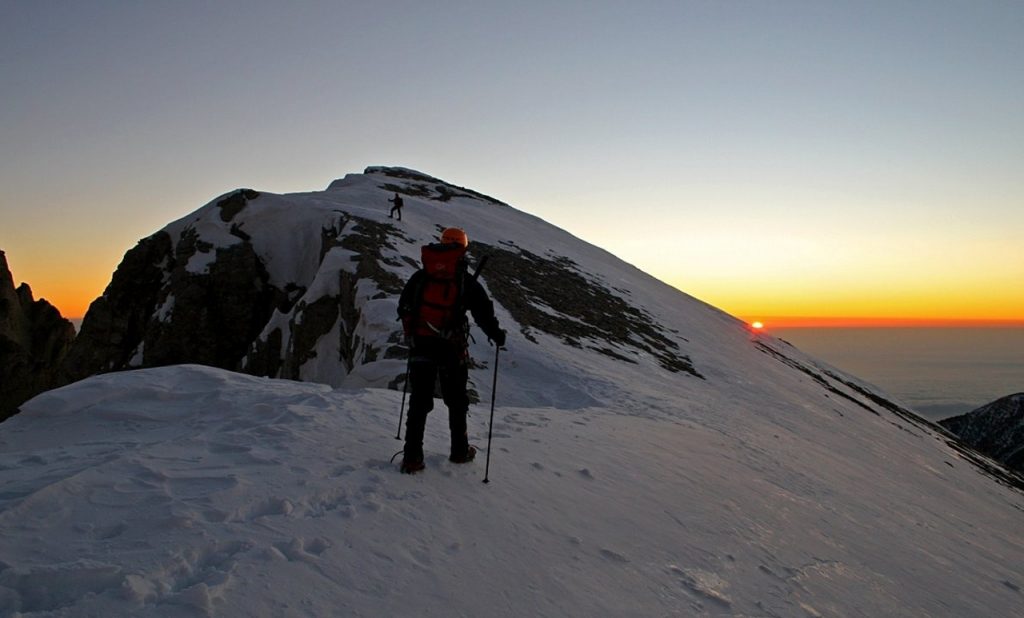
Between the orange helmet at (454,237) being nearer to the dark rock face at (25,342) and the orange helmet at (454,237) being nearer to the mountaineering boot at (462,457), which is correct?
the mountaineering boot at (462,457)

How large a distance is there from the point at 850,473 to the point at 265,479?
12.3 m

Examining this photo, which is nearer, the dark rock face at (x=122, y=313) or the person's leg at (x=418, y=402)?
the person's leg at (x=418, y=402)

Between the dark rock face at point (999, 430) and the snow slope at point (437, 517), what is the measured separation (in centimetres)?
4421

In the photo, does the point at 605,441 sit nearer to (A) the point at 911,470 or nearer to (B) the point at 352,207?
(A) the point at 911,470

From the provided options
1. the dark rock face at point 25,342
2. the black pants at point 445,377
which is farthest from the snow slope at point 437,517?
the dark rock face at point 25,342

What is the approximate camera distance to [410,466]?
20.4 ft

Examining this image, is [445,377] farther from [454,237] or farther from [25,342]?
[25,342]

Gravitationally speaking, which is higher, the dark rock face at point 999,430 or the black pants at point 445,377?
the black pants at point 445,377

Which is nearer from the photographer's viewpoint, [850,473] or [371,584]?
[371,584]

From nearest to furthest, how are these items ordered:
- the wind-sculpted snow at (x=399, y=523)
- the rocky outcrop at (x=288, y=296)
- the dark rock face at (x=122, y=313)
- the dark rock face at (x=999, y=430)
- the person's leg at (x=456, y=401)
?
the wind-sculpted snow at (x=399, y=523)
the person's leg at (x=456, y=401)
the rocky outcrop at (x=288, y=296)
the dark rock face at (x=122, y=313)
the dark rock face at (x=999, y=430)

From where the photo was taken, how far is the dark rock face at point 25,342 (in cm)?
4862

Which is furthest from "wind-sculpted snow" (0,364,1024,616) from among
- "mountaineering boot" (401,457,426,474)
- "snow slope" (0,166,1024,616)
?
"mountaineering boot" (401,457,426,474)

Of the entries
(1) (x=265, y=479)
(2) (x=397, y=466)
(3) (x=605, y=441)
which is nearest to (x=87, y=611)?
(1) (x=265, y=479)

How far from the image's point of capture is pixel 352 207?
27.1 metres
